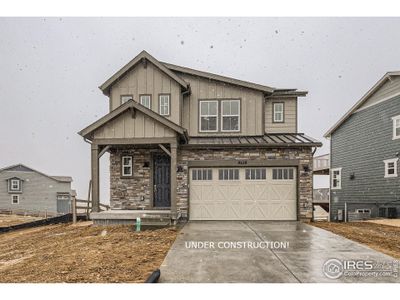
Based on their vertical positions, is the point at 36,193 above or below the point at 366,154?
below

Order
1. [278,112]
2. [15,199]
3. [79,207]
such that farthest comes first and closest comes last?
[15,199], [79,207], [278,112]

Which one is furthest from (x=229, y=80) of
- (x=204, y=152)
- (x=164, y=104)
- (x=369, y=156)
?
(x=369, y=156)

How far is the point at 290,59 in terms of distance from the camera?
697cm

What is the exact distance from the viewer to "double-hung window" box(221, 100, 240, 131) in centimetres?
1051

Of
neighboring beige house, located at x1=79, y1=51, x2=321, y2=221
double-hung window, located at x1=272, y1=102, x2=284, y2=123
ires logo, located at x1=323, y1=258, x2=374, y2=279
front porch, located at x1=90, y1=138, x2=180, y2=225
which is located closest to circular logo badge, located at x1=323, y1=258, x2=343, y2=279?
ires logo, located at x1=323, y1=258, x2=374, y2=279

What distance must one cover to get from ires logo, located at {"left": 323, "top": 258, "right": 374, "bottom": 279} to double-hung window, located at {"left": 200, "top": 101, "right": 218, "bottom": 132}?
701 cm

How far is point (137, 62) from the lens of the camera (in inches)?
403

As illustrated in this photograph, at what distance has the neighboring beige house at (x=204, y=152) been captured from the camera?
9.32 m

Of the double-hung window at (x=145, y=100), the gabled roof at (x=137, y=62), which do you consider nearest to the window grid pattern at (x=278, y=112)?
the gabled roof at (x=137, y=62)

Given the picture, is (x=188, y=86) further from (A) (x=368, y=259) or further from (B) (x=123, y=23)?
(A) (x=368, y=259)

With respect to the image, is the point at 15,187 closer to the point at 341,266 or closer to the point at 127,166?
the point at 127,166

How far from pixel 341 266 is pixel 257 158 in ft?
18.1
